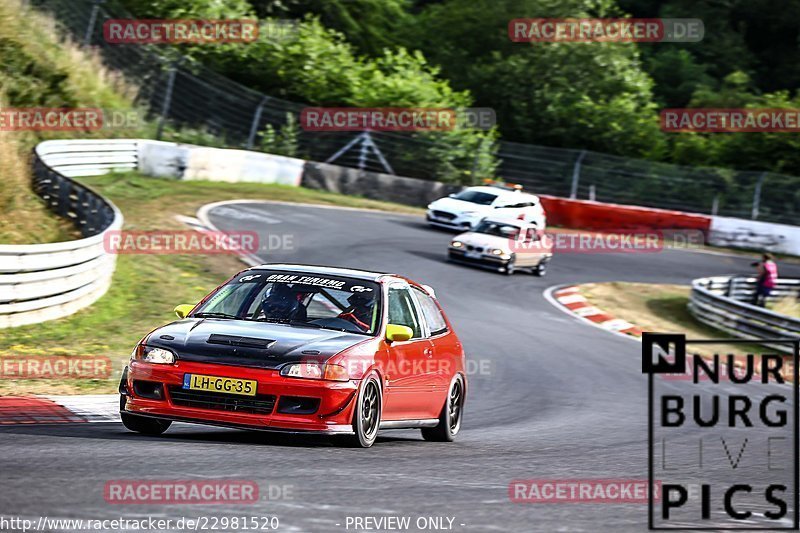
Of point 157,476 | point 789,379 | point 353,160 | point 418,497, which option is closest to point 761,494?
point 418,497

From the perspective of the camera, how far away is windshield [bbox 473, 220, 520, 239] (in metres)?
26.4

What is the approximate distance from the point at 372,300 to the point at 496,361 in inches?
311

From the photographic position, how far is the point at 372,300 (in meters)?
9.30

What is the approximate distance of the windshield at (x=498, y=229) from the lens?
→ 26422 millimetres

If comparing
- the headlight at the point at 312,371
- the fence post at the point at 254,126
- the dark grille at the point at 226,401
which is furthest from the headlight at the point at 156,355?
the fence post at the point at 254,126

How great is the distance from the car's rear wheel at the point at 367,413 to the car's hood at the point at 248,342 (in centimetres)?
32

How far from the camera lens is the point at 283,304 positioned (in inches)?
360

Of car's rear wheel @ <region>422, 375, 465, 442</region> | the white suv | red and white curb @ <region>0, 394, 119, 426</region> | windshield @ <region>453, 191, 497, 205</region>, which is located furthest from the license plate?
windshield @ <region>453, 191, 497, 205</region>

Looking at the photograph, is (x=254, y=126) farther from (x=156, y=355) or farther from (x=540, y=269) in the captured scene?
(x=156, y=355)

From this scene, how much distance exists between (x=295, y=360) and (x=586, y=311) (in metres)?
16.0

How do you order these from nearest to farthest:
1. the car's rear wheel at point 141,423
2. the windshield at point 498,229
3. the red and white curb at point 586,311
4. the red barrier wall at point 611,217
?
the car's rear wheel at point 141,423
the red and white curb at point 586,311
the windshield at point 498,229
the red barrier wall at point 611,217

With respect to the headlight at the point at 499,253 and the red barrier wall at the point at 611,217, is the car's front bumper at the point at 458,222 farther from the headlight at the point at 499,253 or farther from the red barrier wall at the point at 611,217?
the red barrier wall at the point at 611,217

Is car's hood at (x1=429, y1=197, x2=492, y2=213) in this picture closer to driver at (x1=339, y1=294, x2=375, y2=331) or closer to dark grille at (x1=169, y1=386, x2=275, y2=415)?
driver at (x1=339, y1=294, x2=375, y2=331)

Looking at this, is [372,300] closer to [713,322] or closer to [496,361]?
[496,361]
